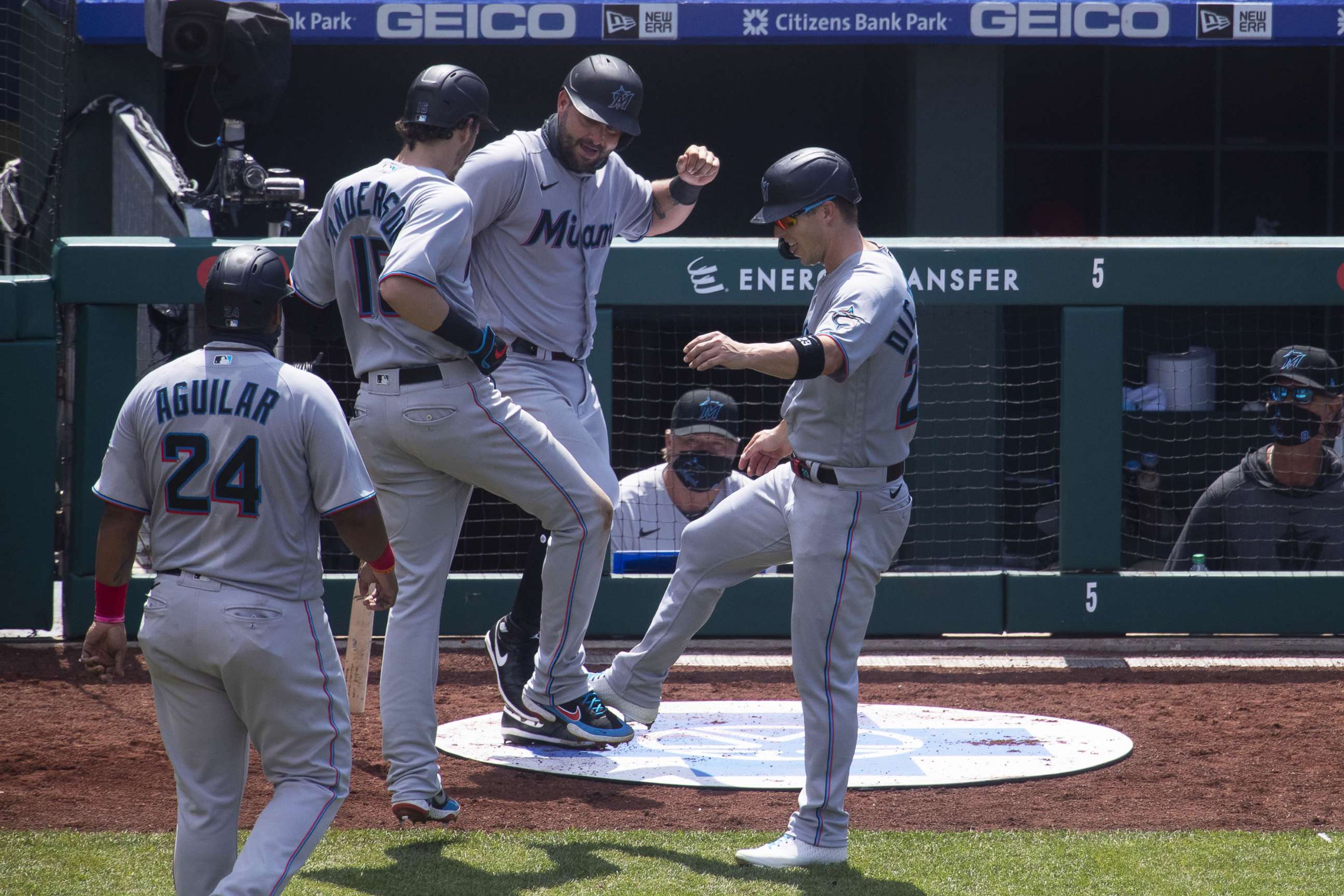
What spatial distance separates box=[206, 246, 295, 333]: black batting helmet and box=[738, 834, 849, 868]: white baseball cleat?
1565 millimetres

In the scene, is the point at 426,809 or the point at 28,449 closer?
the point at 426,809

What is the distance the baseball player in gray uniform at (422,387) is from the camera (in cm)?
353

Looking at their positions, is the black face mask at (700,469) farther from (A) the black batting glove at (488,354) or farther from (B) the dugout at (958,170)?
(A) the black batting glove at (488,354)

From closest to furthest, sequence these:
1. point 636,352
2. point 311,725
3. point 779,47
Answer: point 311,725 → point 636,352 → point 779,47

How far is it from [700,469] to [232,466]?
3480 mm

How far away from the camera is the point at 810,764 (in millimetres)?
3326

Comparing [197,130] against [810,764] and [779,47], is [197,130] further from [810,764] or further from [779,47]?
[810,764]

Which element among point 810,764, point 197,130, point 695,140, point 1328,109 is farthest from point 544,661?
point 1328,109

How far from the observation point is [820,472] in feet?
11.3

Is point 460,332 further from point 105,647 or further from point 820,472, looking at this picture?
point 105,647

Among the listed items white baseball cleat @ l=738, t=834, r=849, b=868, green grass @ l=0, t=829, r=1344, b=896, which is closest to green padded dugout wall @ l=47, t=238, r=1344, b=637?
green grass @ l=0, t=829, r=1344, b=896

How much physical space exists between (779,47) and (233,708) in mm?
7959

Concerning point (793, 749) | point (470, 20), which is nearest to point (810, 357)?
point (793, 749)

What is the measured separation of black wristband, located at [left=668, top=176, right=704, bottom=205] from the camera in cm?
440
